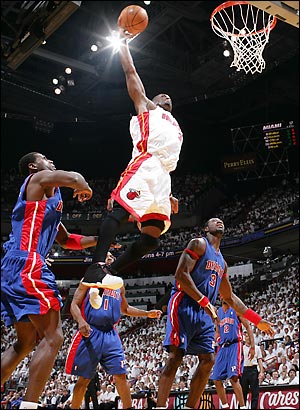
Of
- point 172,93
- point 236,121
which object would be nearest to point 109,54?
point 172,93

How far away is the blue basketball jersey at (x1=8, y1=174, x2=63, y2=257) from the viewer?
13.9 feet

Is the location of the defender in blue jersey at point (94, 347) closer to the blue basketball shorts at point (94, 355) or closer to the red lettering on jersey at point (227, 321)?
the blue basketball shorts at point (94, 355)

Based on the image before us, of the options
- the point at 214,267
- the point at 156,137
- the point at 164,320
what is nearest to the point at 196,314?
the point at 214,267

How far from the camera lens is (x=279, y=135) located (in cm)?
2183

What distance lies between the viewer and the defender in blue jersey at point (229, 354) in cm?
755

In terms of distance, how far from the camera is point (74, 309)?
20.6 ft

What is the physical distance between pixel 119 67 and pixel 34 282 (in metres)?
20.2

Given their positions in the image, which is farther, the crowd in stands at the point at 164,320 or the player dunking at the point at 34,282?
the crowd in stands at the point at 164,320

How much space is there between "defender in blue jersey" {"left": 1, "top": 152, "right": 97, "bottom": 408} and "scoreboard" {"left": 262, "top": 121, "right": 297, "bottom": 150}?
18462 mm

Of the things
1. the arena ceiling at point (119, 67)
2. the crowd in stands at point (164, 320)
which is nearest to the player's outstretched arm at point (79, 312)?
the crowd in stands at point (164, 320)

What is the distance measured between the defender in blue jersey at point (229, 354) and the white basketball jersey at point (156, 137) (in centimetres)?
328

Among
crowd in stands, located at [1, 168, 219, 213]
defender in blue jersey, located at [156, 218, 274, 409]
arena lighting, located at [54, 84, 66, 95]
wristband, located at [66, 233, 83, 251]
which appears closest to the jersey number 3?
defender in blue jersey, located at [156, 218, 274, 409]

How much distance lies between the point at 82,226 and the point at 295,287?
1380 centimetres

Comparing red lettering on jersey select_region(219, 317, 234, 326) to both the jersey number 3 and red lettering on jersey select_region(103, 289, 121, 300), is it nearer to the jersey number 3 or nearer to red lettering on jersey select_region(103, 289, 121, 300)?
red lettering on jersey select_region(103, 289, 121, 300)
